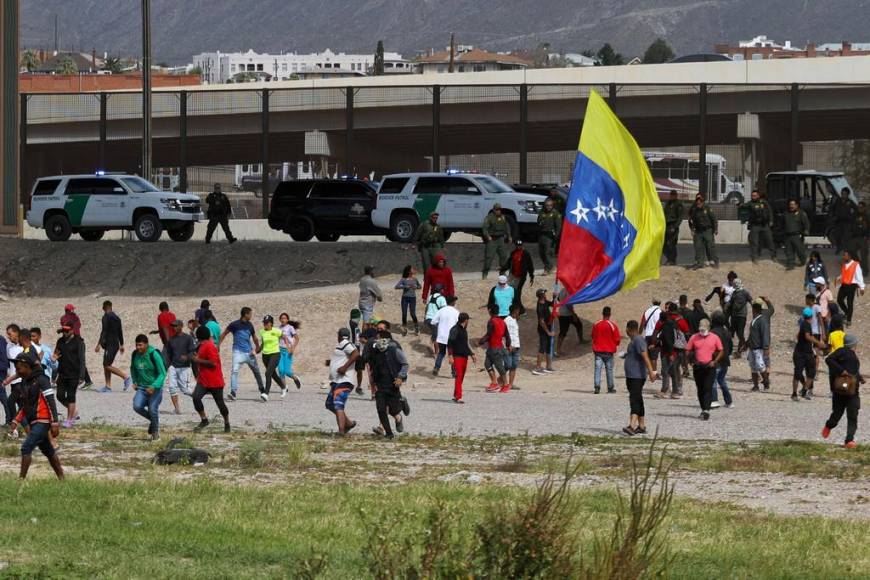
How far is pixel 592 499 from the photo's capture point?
16219 millimetres

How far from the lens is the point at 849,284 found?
32.6m

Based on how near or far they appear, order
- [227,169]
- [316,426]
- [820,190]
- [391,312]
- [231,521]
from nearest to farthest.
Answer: [231,521]
[316,426]
[391,312]
[820,190]
[227,169]

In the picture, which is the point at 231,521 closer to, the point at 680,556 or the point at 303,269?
the point at 680,556

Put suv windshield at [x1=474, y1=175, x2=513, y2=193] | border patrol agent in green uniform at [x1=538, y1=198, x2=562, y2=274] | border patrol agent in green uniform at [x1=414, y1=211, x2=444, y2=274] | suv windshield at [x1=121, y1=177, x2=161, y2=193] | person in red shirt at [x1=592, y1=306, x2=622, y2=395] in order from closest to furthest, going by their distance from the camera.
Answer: person in red shirt at [x1=592, y1=306, x2=622, y2=395] < border patrol agent in green uniform at [x1=414, y1=211, x2=444, y2=274] < border patrol agent in green uniform at [x1=538, y1=198, x2=562, y2=274] < suv windshield at [x1=474, y1=175, x2=513, y2=193] < suv windshield at [x1=121, y1=177, x2=161, y2=193]

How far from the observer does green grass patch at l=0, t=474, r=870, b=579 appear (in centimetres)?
1291

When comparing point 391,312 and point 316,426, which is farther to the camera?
point 391,312

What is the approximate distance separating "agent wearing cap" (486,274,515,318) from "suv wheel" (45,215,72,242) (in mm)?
19588

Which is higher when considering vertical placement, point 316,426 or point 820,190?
point 820,190

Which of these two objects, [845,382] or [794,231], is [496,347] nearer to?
[845,382]

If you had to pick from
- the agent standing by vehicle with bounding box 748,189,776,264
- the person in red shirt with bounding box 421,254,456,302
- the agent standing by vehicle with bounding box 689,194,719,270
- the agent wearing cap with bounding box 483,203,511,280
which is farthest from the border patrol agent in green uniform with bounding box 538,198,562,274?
the agent standing by vehicle with bounding box 748,189,776,264

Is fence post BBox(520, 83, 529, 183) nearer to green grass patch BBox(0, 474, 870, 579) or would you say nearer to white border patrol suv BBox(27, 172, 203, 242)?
white border patrol suv BBox(27, 172, 203, 242)

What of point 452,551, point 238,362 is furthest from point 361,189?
point 452,551

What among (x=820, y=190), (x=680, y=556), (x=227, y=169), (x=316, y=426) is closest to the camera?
(x=680, y=556)

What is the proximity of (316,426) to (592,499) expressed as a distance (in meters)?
7.71
